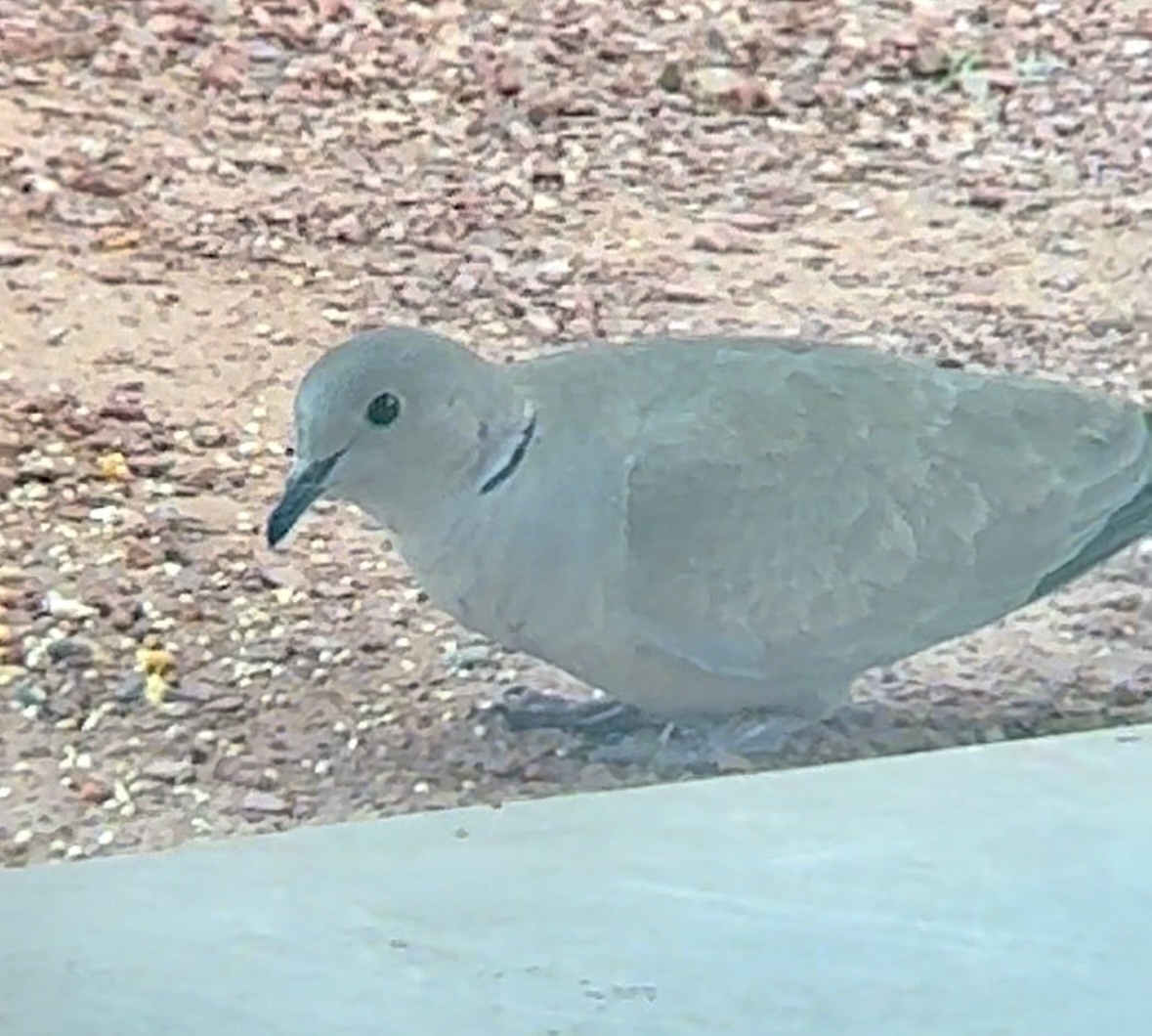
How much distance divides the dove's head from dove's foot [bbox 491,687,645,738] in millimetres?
94

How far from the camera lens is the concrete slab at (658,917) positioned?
45.6 inches

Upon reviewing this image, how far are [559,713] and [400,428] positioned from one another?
0.50ft

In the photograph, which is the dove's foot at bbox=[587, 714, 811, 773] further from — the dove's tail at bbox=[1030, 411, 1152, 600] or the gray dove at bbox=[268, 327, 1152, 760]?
the dove's tail at bbox=[1030, 411, 1152, 600]

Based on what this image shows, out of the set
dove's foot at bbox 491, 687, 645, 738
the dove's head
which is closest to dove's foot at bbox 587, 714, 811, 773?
dove's foot at bbox 491, 687, 645, 738

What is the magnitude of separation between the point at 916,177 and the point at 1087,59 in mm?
98

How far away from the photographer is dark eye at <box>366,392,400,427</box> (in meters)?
1.32

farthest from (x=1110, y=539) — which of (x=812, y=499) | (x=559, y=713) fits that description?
(x=559, y=713)

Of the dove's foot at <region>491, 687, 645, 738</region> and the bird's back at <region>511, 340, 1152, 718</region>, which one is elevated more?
the bird's back at <region>511, 340, 1152, 718</region>

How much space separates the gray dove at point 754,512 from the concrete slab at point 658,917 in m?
0.09

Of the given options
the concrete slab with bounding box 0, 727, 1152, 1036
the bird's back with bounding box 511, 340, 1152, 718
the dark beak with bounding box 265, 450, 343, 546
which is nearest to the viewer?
the concrete slab with bounding box 0, 727, 1152, 1036

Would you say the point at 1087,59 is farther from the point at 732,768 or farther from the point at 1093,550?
the point at 732,768

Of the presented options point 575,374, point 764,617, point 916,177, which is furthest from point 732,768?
point 916,177

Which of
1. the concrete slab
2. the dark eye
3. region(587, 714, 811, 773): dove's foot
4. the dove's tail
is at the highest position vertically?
the dark eye

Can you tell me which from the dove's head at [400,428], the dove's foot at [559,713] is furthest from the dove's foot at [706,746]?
the dove's head at [400,428]
